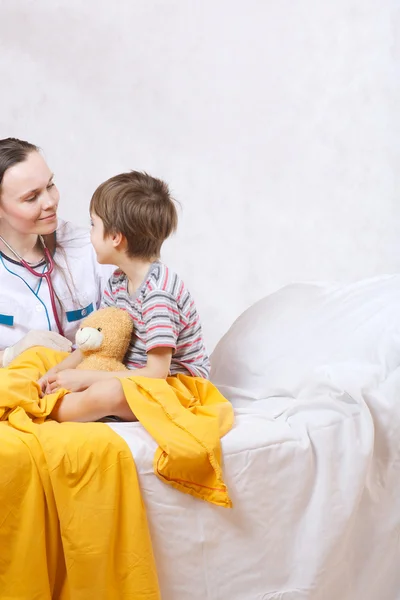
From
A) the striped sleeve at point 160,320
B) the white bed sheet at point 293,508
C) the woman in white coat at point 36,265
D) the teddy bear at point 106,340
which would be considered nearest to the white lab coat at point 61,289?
the woman in white coat at point 36,265

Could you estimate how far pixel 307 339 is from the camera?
2410 mm

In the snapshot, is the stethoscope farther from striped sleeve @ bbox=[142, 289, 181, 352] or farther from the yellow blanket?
the yellow blanket

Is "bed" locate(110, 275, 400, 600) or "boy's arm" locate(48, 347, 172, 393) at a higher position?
"boy's arm" locate(48, 347, 172, 393)

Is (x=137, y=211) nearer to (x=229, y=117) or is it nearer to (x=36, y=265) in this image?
(x=36, y=265)

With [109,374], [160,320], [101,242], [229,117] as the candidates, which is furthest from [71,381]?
[229,117]

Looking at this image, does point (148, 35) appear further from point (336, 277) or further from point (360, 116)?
point (336, 277)

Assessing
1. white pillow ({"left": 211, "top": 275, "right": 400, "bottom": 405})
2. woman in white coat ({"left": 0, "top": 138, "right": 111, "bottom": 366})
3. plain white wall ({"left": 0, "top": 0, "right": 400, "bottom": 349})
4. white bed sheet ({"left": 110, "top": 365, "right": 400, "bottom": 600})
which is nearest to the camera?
white bed sheet ({"left": 110, "top": 365, "right": 400, "bottom": 600})

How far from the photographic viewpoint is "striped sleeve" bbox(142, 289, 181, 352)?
2.06 meters

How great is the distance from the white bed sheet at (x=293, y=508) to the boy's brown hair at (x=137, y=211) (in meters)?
0.46

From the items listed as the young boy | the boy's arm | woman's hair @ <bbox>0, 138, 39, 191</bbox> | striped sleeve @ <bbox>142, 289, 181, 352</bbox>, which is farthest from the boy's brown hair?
woman's hair @ <bbox>0, 138, 39, 191</bbox>

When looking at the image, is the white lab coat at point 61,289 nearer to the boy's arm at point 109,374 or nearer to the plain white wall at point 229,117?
the boy's arm at point 109,374

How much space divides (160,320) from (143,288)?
113 millimetres

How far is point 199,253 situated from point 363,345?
1.50 meters

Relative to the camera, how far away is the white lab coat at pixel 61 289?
8.22ft
